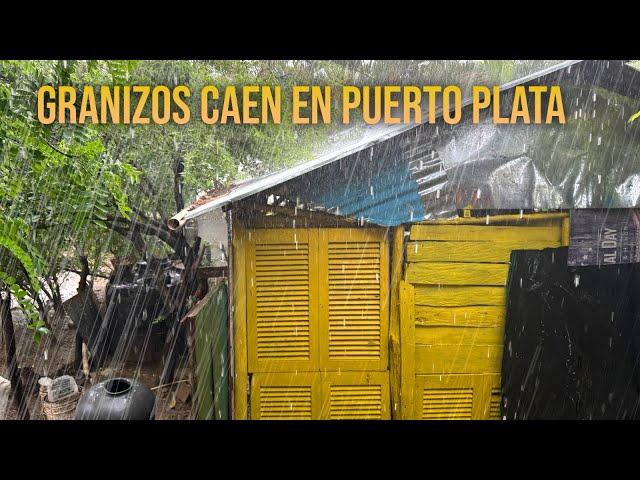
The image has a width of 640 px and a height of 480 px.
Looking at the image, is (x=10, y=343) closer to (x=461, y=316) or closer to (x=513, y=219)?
(x=461, y=316)

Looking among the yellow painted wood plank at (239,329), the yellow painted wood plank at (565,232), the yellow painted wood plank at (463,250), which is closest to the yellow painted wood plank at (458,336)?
the yellow painted wood plank at (463,250)

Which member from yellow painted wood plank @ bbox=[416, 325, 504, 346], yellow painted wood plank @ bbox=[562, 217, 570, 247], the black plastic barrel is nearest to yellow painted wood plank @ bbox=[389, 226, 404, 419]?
yellow painted wood plank @ bbox=[416, 325, 504, 346]

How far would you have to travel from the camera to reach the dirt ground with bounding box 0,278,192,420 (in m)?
7.18

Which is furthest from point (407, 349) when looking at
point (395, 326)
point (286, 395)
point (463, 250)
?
point (286, 395)

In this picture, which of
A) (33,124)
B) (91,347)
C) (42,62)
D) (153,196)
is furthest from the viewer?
(153,196)

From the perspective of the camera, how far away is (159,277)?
891 cm

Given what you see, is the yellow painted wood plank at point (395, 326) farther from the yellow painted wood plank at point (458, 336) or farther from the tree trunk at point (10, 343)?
the tree trunk at point (10, 343)

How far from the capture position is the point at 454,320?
16.6 ft

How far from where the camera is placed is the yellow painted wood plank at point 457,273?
5.01 metres

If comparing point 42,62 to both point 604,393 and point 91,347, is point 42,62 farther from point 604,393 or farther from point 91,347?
point 604,393

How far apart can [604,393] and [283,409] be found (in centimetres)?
296

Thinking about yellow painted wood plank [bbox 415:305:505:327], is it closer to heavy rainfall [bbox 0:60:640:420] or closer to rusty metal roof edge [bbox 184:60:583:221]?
heavy rainfall [bbox 0:60:640:420]

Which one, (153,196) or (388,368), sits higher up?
(153,196)

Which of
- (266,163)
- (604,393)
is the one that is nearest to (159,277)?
(266,163)
